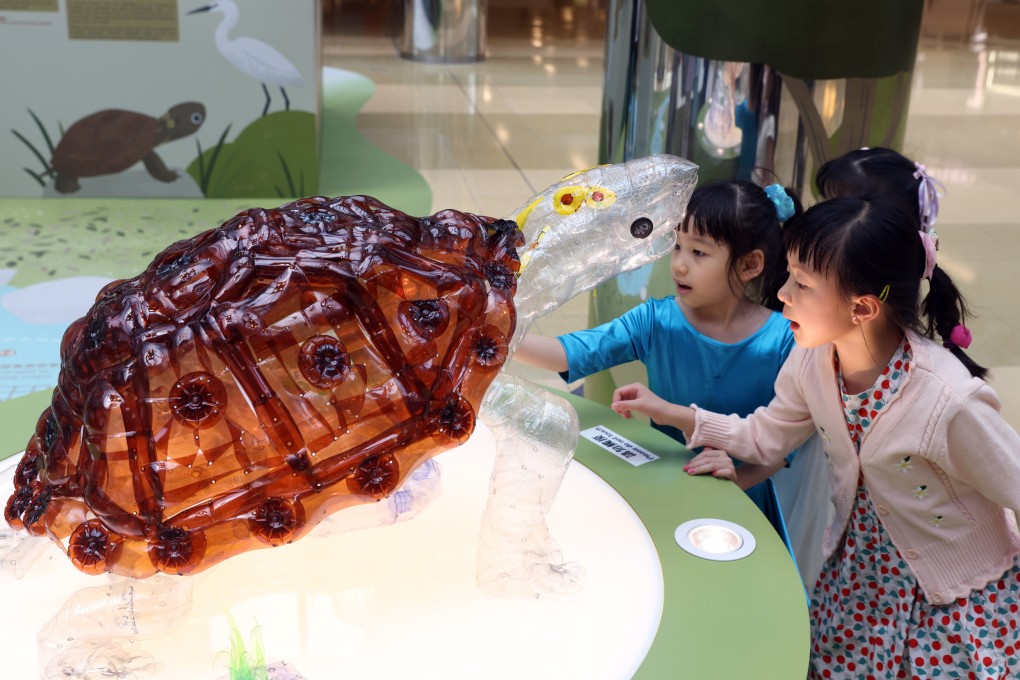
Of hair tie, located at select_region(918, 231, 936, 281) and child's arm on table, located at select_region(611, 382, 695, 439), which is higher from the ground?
hair tie, located at select_region(918, 231, 936, 281)

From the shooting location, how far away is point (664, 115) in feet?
8.04

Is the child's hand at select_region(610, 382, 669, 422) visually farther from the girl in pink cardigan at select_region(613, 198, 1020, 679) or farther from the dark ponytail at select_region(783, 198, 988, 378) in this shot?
the dark ponytail at select_region(783, 198, 988, 378)

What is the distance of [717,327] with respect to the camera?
1.95m

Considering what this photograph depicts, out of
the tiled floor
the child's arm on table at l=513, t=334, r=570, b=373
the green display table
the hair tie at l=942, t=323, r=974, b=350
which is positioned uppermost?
the hair tie at l=942, t=323, r=974, b=350

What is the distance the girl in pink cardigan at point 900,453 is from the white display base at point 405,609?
0.38 meters

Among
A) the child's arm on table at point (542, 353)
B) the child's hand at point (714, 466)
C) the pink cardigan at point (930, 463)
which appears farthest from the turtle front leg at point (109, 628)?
the pink cardigan at point (930, 463)

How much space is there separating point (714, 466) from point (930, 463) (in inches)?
13.9

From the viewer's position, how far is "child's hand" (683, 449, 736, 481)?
5.70ft

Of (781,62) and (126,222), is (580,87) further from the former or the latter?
(781,62)

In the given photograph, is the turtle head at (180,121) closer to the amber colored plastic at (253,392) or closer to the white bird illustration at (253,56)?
the white bird illustration at (253,56)

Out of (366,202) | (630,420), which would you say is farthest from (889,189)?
(366,202)

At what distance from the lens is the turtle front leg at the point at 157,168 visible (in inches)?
176

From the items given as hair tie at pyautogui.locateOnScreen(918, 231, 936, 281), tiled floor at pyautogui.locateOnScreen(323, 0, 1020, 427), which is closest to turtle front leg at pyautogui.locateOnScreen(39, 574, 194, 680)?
hair tie at pyautogui.locateOnScreen(918, 231, 936, 281)

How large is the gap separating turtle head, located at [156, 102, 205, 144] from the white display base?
10.6ft
